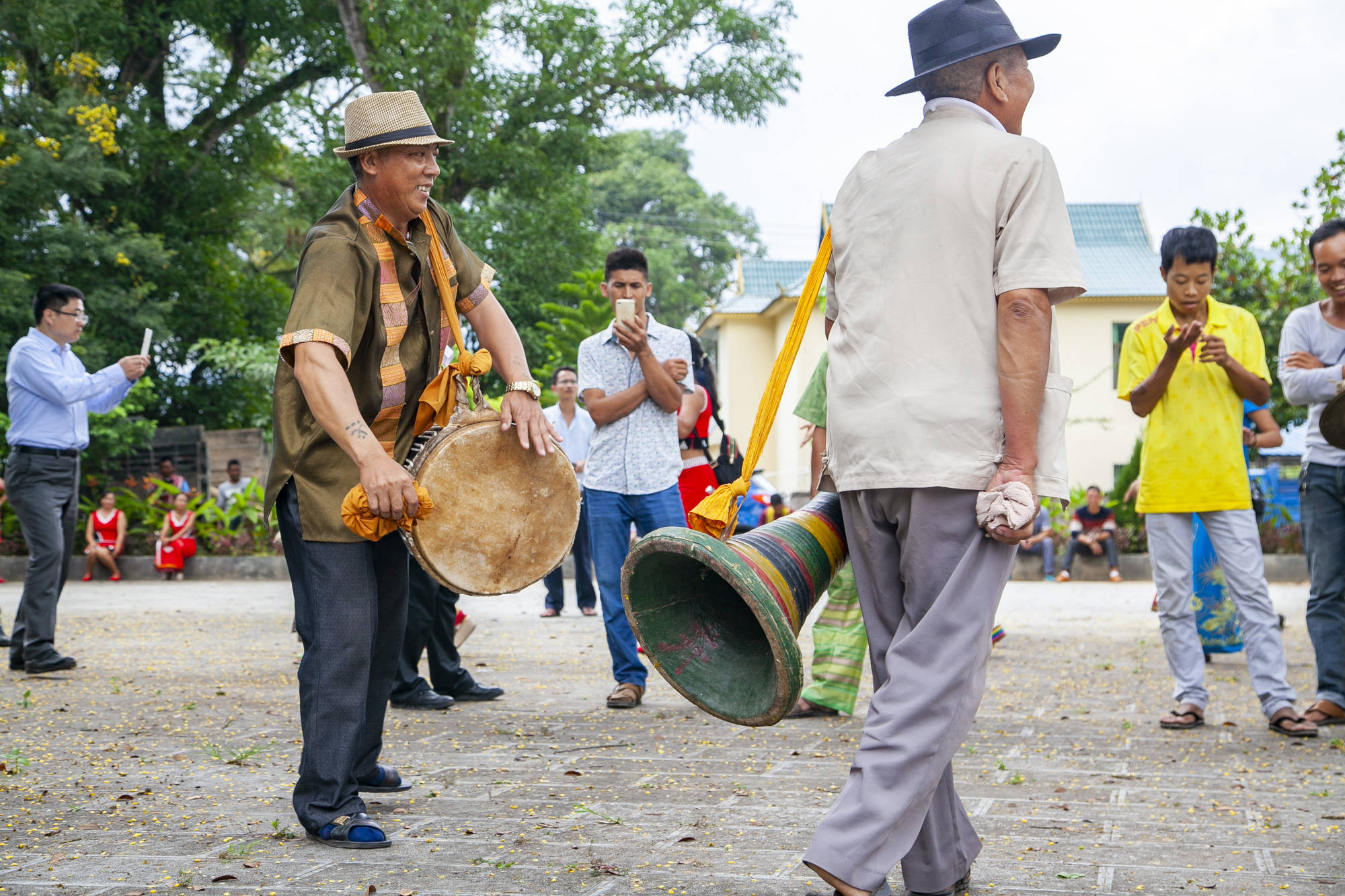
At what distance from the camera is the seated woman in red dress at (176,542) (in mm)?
17750

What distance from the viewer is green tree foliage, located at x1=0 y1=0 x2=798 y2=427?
21.0 metres

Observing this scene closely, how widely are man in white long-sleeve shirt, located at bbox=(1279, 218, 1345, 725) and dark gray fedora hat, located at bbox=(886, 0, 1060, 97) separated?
3194 mm

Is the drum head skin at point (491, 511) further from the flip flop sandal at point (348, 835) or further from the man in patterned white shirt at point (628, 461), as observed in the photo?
the man in patterned white shirt at point (628, 461)

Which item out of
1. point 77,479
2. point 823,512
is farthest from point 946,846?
point 77,479

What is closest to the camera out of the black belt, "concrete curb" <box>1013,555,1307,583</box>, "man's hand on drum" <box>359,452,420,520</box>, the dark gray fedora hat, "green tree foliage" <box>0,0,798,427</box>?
the dark gray fedora hat

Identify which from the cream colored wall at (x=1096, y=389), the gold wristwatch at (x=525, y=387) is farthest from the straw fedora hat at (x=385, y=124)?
the cream colored wall at (x=1096, y=389)

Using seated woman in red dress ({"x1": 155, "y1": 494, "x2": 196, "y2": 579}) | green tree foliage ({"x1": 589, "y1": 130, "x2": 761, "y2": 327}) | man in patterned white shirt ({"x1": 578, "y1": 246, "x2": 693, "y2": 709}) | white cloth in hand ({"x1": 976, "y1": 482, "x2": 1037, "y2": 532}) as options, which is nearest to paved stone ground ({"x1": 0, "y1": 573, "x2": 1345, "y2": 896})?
man in patterned white shirt ({"x1": 578, "y1": 246, "x2": 693, "y2": 709})

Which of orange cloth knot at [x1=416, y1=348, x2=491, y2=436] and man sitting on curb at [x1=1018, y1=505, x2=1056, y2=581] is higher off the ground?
orange cloth knot at [x1=416, y1=348, x2=491, y2=436]

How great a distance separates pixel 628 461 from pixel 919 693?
3.58 metres

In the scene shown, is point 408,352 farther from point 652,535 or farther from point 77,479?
point 77,479

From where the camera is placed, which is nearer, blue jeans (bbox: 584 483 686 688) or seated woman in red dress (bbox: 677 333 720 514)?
blue jeans (bbox: 584 483 686 688)

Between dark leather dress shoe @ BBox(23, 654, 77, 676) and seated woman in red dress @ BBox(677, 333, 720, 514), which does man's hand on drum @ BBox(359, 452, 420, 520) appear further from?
dark leather dress shoe @ BBox(23, 654, 77, 676)

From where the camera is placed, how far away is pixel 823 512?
3.32 meters

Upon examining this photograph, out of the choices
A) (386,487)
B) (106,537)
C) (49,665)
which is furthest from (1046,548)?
(386,487)
